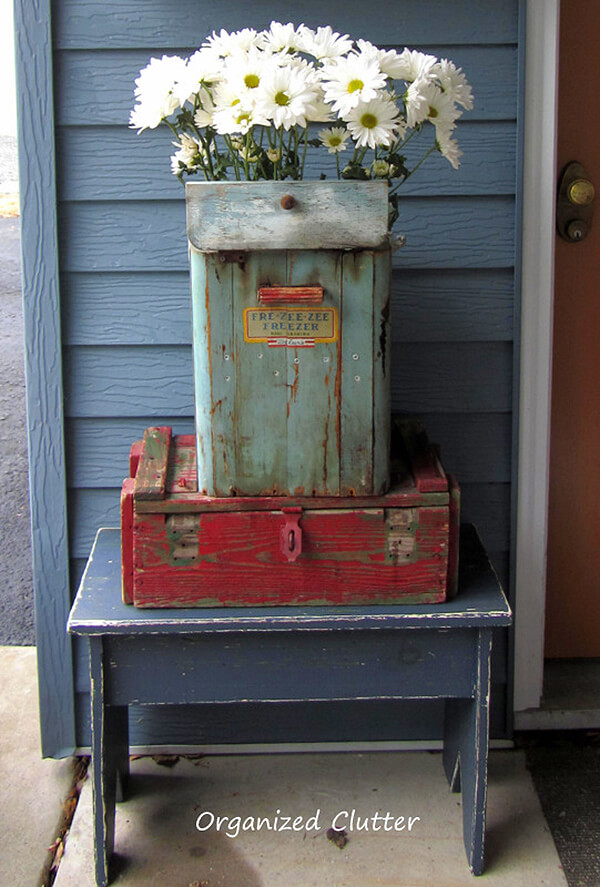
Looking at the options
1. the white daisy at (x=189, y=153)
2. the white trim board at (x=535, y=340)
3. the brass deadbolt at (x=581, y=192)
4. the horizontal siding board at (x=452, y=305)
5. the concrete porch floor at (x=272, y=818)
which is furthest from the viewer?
the brass deadbolt at (x=581, y=192)

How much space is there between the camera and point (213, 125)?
1.84 metres

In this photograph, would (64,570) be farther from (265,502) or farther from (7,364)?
(7,364)

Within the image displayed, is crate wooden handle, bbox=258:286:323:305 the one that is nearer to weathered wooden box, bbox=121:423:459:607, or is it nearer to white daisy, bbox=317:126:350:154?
white daisy, bbox=317:126:350:154

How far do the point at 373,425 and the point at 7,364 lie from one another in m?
2.29

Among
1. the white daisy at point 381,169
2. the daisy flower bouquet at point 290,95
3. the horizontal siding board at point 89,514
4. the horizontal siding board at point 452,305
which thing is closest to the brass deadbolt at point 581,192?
the horizontal siding board at point 452,305

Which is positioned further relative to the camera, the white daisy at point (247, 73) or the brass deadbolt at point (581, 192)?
the brass deadbolt at point (581, 192)

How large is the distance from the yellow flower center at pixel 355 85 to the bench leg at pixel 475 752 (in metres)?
1.11

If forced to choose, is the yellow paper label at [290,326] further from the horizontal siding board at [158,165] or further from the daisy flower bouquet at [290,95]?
the horizontal siding board at [158,165]

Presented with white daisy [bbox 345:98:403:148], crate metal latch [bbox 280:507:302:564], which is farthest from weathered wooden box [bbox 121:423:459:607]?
white daisy [bbox 345:98:403:148]

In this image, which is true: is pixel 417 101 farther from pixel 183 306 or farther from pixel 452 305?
pixel 183 306

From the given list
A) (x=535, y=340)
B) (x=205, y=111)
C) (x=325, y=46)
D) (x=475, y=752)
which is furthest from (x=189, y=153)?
(x=475, y=752)

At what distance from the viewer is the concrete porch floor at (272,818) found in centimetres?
218

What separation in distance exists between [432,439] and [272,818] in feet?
3.37

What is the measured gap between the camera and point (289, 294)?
1.86 m
